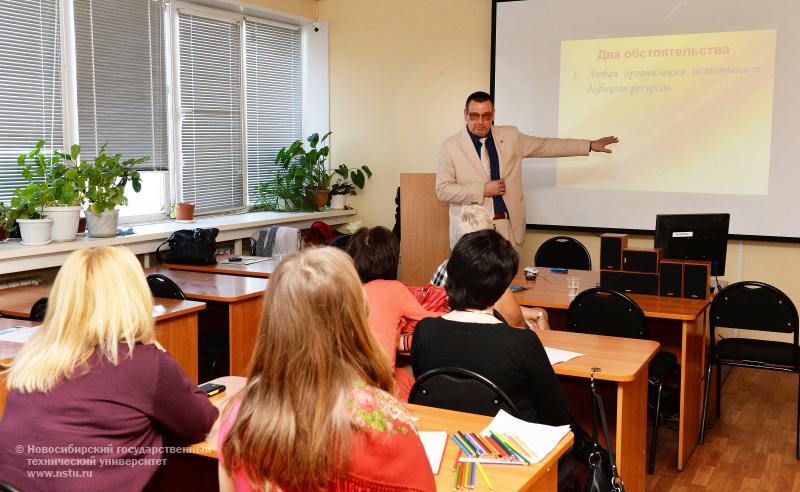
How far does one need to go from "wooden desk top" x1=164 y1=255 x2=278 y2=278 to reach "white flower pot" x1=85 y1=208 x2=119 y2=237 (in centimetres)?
52

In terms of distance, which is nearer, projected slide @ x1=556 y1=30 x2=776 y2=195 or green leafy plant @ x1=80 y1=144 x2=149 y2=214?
green leafy plant @ x1=80 y1=144 x2=149 y2=214

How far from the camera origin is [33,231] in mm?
4574

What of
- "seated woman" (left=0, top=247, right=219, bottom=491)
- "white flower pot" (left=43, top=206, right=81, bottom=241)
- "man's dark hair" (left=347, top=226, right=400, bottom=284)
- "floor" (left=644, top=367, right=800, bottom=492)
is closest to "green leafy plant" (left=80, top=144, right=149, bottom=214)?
"white flower pot" (left=43, top=206, right=81, bottom=241)

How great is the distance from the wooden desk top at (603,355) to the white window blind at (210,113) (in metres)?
3.88

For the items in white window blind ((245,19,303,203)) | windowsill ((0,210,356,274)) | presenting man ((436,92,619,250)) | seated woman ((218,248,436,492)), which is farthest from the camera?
white window blind ((245,19,303,203))

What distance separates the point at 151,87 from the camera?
5.88m

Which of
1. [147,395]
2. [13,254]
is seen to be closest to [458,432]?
[147,395]

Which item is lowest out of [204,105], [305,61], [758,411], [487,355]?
[758,411]

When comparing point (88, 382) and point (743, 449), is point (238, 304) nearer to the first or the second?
point (88, 382)

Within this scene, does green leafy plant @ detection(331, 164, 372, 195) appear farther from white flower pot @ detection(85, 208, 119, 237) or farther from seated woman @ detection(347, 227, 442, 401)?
seated woman @ detection(347, 227, 442, 401)

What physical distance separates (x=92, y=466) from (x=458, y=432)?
37.9 inches

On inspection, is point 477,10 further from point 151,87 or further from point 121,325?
point 121,325

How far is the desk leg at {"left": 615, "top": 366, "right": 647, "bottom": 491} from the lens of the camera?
9.84ft

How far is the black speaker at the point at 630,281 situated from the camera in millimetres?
4281
